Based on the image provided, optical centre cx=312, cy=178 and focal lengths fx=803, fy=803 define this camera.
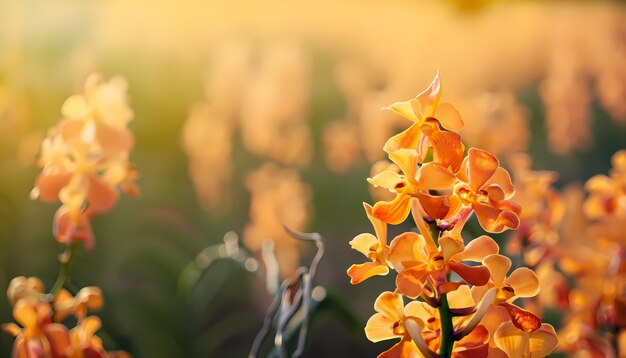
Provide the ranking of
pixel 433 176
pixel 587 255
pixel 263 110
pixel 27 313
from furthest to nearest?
1. pixel 263 110
2. pixel 587 255
3. pixel 27 313
4. pixel 433 176

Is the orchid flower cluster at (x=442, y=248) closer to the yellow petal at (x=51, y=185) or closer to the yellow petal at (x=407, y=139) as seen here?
the yellow petal at (x=407, y=139)

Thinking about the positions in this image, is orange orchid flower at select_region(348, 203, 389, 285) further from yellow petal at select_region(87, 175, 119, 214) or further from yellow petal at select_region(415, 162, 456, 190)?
yellow petal at select_region(87, 175, 119, 214)

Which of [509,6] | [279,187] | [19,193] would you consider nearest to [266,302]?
[279,187]

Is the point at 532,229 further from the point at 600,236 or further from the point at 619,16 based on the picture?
the point at 619,16

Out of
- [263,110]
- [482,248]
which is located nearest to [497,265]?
[482,248]

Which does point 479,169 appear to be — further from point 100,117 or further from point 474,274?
point 100,117

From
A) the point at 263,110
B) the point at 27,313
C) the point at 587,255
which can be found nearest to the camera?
the point at 27,313
